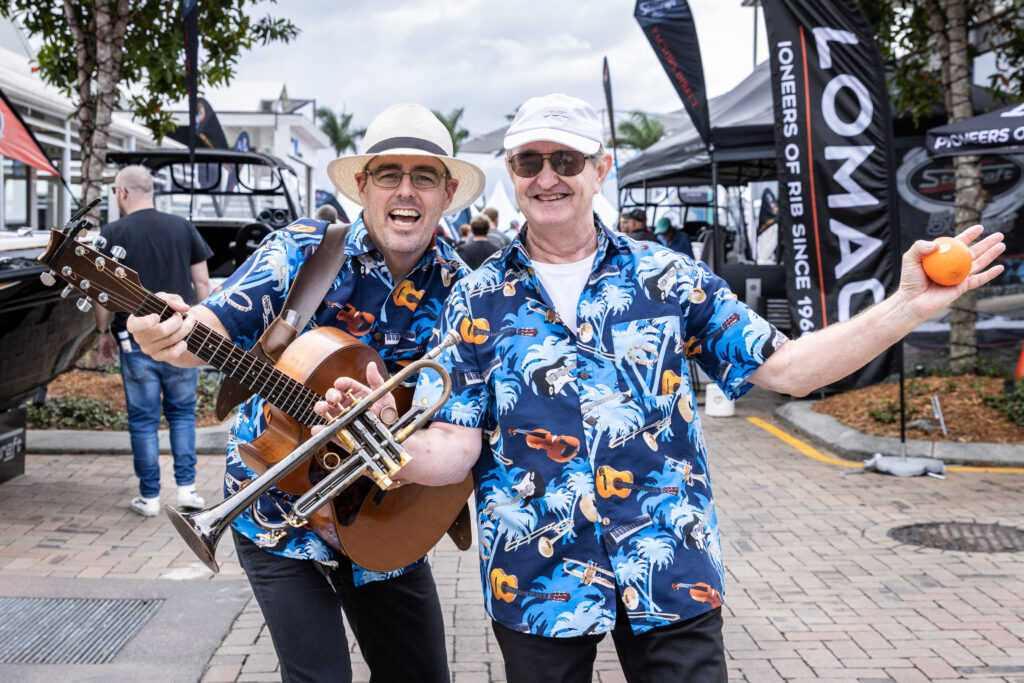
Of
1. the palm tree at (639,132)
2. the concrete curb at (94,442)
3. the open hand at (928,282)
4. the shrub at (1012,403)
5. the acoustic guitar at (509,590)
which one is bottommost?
the shrub at (1012,403)

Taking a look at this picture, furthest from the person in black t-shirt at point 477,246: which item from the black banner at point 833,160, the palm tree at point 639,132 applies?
the palm tree at point 639,132

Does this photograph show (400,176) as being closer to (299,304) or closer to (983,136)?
(299,304)

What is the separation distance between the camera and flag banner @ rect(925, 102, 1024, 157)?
6.85m

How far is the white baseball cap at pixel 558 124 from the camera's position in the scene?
223 centimetres

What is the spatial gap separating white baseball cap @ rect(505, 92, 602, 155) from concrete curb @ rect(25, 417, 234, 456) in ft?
20.2

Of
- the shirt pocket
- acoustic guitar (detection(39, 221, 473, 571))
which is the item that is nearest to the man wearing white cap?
the shirt pocket

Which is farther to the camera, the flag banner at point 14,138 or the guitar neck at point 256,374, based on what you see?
the flag banner at point 14,138

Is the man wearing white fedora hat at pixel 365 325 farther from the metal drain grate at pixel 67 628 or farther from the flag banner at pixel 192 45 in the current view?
the flag banner at pixel 192 45

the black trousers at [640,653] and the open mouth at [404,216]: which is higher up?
the open mouth at [404,216]

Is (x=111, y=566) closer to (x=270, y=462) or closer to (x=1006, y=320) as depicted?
(x=270, y=462)

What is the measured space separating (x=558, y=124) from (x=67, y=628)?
11.0 feet

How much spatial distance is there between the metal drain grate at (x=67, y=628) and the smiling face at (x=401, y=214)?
2354 millimetres

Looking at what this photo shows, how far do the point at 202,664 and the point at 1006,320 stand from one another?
10.2 meters

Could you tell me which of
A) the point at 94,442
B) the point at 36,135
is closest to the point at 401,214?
the point at 94,442
